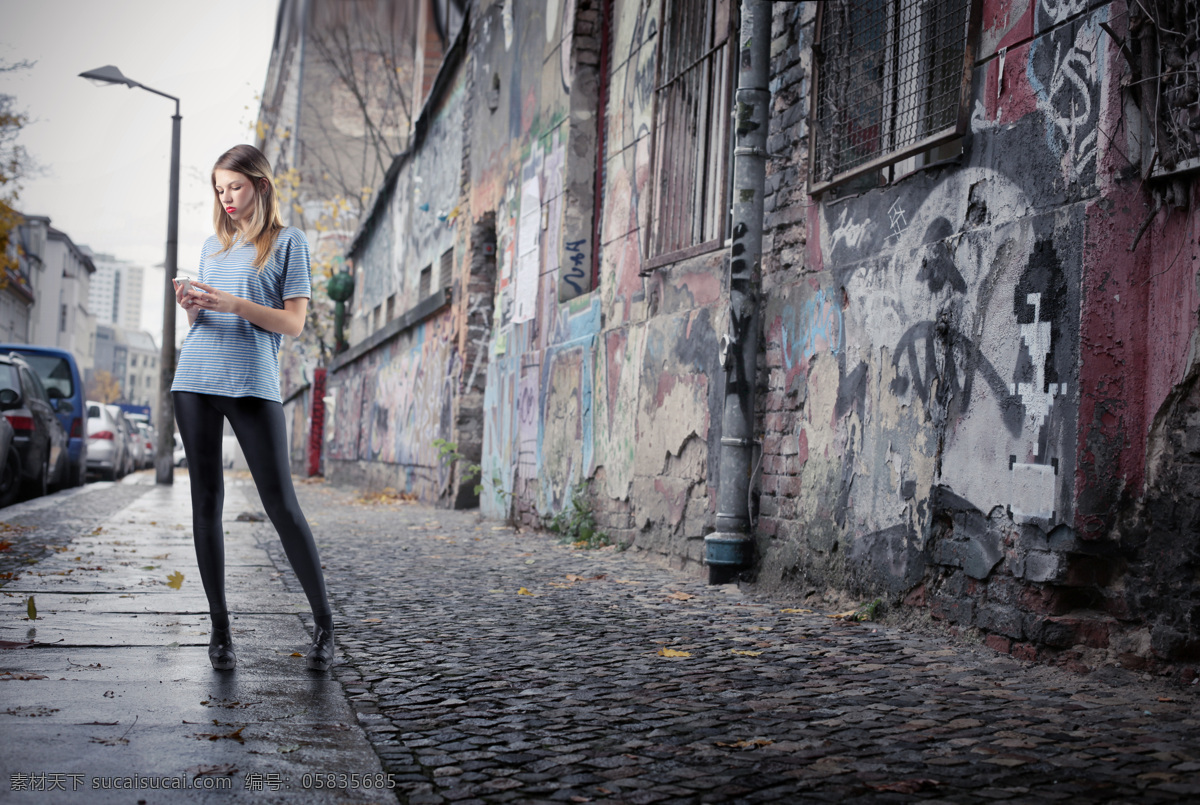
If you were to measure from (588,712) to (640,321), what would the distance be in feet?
15.5

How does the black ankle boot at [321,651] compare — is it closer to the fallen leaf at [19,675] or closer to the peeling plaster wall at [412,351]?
the fallen leaf at [19,675]

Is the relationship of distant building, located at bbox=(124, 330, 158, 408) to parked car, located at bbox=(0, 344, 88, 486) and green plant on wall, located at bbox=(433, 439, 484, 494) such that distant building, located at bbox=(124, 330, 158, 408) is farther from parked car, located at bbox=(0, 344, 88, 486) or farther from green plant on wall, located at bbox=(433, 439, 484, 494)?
green plant on wall, located at bbox=(433, 439, 484, 494)

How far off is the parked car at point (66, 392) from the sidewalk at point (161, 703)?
987cm

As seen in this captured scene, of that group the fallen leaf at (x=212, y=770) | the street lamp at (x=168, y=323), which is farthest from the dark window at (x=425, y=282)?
the fallen leaf at (x=212, y=770)

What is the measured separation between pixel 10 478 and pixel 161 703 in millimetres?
→ 9208

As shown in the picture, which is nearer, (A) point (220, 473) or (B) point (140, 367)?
(A) point (220, 473)

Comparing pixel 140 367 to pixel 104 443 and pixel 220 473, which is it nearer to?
pixel 104 443

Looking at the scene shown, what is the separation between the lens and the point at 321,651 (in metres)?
3.35

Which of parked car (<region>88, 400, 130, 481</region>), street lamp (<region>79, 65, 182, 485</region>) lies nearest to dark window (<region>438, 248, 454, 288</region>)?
street lamp (<region>79, 65, 182, 485</region>)

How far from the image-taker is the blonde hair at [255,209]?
11.1 feet

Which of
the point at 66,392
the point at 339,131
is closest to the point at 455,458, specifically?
the point at 66,392

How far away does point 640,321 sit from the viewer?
7.41m

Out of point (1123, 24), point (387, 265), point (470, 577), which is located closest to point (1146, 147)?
point (1123, 24)

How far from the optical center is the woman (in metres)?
3.22
